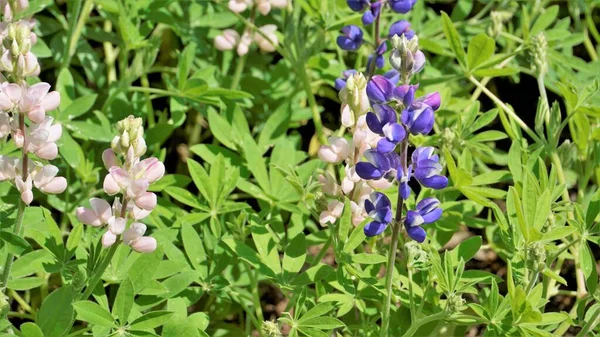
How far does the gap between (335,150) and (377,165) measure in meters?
0.29

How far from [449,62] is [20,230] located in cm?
213

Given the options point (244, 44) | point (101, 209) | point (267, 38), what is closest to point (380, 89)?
point (101, 209)

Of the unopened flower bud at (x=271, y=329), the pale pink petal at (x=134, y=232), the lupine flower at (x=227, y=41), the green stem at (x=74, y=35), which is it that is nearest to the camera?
the pale pink petal at (x=134, y=232)

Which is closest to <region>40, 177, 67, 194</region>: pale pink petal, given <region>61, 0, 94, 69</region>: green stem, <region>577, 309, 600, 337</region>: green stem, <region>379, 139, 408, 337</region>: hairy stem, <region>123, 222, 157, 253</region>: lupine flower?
<region>123, 222, 157, 253</region>: lupine flower

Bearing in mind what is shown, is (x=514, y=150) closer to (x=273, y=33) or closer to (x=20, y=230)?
Answer: (x=273, y=33)

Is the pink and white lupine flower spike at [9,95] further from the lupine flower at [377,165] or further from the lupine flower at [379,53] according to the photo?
the lupine flower at [379,53]

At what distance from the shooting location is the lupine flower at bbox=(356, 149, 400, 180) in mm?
1904

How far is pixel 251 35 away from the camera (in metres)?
3.17

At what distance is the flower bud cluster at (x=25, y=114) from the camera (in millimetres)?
1928

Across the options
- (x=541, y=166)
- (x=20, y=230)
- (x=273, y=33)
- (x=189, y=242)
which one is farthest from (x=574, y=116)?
(x=20, y=230)

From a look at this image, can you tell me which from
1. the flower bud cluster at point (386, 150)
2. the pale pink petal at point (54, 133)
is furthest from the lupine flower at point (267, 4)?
the pale pink petal at point (54, 133)

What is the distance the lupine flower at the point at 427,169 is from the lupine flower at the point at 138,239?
0.64 meters

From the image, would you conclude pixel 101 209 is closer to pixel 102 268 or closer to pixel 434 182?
pixel 102 268

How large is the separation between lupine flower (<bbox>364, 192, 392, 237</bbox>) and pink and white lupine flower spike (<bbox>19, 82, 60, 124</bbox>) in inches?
31.3
